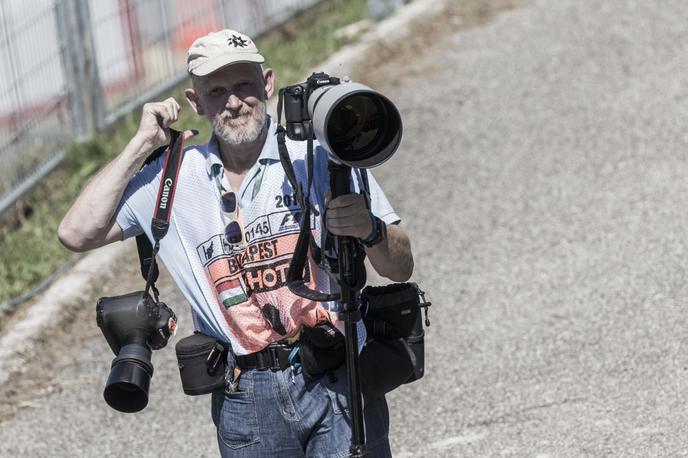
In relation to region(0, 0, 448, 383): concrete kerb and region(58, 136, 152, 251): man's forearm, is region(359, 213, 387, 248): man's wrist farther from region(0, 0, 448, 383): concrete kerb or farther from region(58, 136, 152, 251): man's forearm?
region(0, 0, 448, 383): concrete kerb

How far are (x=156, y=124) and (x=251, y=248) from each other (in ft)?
1.44

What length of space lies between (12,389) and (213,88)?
9.12 ft

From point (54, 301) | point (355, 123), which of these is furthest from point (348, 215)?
point (54, 301)

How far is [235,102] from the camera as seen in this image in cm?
313

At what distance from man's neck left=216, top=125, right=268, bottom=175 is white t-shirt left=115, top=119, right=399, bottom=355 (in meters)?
0.02

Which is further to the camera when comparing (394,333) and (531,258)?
(531,258)

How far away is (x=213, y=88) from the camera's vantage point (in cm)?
317

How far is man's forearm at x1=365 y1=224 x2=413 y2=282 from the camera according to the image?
2.97 meters

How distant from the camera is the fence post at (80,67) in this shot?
24.5ft

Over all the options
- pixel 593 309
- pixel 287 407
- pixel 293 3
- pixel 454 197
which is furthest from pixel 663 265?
pixel 293 3

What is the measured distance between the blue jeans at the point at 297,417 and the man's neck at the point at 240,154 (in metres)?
0.57

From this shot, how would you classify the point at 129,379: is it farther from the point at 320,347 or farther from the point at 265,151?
the point at 265,151

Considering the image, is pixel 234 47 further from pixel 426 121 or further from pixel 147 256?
pixel 426 121

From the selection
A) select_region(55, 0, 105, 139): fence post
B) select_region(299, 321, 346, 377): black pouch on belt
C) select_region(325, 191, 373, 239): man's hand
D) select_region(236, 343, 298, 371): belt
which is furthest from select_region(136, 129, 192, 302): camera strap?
select_region(55, 0, 105, 139): fence post
